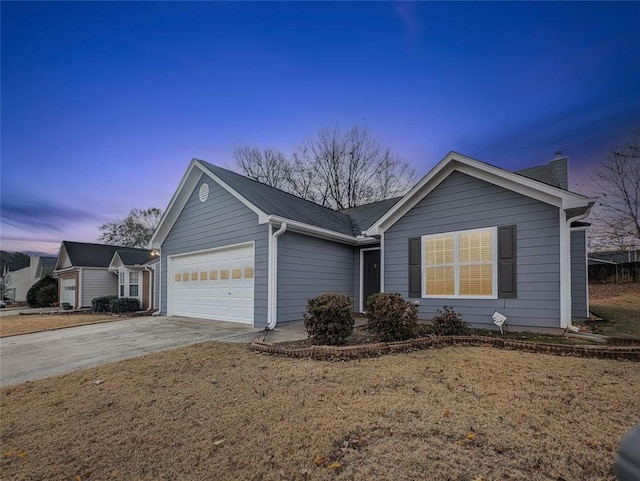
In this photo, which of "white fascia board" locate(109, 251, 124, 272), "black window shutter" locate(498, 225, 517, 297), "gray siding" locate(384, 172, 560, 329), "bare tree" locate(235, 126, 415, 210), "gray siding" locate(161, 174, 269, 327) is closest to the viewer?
"gray siding" locate(384, 172, 560, 329)

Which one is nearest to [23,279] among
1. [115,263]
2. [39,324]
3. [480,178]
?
[115,263]

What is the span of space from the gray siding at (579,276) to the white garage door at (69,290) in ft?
88.5

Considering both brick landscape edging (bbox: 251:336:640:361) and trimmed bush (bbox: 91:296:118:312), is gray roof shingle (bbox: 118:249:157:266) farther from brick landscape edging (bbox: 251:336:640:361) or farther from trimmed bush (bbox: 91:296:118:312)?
brick landscape edging (bbox: 251:336:640:361)

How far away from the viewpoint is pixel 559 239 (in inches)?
259

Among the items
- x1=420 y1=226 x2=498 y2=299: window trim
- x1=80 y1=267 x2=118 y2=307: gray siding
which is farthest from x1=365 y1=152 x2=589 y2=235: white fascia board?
x1=80 y1=267 x2=118 y2=307: gray siding

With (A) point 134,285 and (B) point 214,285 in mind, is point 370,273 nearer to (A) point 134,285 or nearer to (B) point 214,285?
(B) point 214,285

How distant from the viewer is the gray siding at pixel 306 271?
352 inches

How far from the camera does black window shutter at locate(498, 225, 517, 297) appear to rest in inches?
279

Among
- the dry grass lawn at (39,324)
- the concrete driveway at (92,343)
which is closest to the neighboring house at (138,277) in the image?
the dry grass lawn at (39,324)

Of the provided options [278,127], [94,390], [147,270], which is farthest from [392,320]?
[147,270]

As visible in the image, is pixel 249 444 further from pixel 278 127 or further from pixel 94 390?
pixel 278 127

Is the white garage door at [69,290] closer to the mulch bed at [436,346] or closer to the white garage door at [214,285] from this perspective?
the white garage door at [214,285]

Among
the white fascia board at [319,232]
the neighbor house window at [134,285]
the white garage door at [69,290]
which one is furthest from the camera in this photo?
the white garage door at [69,290]

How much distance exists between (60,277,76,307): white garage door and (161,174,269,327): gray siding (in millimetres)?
13753
